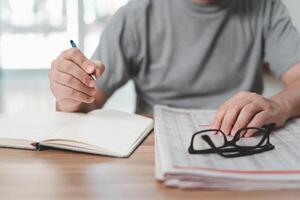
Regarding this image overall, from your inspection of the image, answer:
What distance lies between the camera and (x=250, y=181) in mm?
569

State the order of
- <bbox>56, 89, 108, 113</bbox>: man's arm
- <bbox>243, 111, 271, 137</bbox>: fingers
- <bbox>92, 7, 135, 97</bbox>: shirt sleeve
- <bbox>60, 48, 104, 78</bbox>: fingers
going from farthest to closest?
<bbox>92, 7, 135, 97</bbox>: shirt sleeve
<bbox>56, 89, 108, 113</bbox>: man's arm
<bbox>60, 48, 104, 78</bbox>: fingers
<bbox>243, 111, 271, 137</bbox>: fingers

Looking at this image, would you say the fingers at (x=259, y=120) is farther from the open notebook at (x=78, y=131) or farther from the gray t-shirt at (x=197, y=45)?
the gray t-shirt at (x=197, y=45)

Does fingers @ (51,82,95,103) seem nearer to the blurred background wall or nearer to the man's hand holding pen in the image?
the man's hand holding pen

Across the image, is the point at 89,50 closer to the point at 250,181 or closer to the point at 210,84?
the point at 210,84

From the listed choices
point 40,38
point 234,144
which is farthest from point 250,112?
point 40,38

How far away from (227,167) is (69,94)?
466mm

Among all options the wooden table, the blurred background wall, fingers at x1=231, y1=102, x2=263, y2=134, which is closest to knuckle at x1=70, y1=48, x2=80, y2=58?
the wooden table

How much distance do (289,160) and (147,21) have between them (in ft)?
2.40

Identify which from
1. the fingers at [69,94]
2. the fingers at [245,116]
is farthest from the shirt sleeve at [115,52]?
the fingers at [245,116]

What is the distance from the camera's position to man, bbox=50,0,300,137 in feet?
4.08

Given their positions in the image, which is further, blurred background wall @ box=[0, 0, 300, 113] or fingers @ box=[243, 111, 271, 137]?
blurred background wall @ box=[0, 0, 300, 113]

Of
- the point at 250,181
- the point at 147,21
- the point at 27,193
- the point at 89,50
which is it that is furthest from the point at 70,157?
the point at 89,50

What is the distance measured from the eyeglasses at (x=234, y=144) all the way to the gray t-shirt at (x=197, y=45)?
50 centimetres

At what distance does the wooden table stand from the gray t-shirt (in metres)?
0.52
